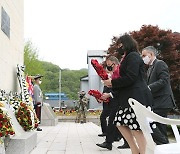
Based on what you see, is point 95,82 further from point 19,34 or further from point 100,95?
point 100,95

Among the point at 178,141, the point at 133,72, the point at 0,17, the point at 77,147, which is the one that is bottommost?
the point at 77,147

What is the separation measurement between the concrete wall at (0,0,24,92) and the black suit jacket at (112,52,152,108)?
3961 mm

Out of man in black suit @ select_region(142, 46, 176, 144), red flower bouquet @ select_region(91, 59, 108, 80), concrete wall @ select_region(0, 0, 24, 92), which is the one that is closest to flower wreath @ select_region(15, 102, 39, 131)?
concrete wall @ select_region(0, 0, 24, 92)

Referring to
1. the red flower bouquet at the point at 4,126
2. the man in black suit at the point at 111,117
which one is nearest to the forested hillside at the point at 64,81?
the man in black suit at the point at 111,117

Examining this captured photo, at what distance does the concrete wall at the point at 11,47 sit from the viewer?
8086mm

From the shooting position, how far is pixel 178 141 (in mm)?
2871

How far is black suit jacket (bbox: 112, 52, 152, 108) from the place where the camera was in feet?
14.2

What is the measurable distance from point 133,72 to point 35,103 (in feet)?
24.7

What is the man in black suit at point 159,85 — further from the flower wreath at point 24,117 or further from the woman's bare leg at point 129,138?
the flower wreath at point 24,117

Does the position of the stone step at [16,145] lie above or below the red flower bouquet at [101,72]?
below

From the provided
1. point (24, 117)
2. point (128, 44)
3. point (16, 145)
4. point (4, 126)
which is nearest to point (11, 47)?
point (24, 117)

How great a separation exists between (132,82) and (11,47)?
5671 millimetres

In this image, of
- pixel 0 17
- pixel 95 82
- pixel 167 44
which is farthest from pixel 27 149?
pixel 95 82

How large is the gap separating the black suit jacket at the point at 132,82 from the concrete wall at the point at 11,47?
3.96m
